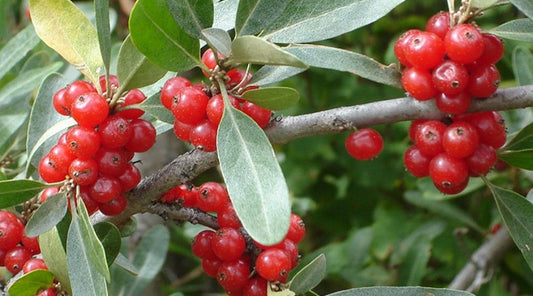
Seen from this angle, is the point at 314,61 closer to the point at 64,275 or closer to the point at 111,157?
the point at 111,157

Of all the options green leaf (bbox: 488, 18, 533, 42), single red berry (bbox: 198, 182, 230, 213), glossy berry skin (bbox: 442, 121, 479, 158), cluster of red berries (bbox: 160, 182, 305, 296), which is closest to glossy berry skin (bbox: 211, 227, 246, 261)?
cluster of red berries (bbox: 160, 182, 305, 296)

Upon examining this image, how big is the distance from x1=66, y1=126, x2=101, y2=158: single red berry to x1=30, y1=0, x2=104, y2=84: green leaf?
0.18 meters

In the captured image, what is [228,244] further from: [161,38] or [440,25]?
[440,25]

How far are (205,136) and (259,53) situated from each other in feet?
0.99

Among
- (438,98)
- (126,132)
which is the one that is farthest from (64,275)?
(438,98)

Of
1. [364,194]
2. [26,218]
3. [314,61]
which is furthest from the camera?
[364,194]

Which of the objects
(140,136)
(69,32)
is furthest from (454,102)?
(69,32)

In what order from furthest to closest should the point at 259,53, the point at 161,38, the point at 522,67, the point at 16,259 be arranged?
1. the point at 522,67
2. the point at 16,259
3. the point at 161,38
4. the point at 259,53

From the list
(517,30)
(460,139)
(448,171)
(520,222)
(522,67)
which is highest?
(517,30)

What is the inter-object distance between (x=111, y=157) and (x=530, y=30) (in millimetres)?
1080

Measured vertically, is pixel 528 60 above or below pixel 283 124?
below

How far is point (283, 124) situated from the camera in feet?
5.10

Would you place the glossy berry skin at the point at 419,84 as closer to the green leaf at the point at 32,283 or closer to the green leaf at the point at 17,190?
the green leaf at the point at 17,190

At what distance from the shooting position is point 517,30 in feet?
5.31
